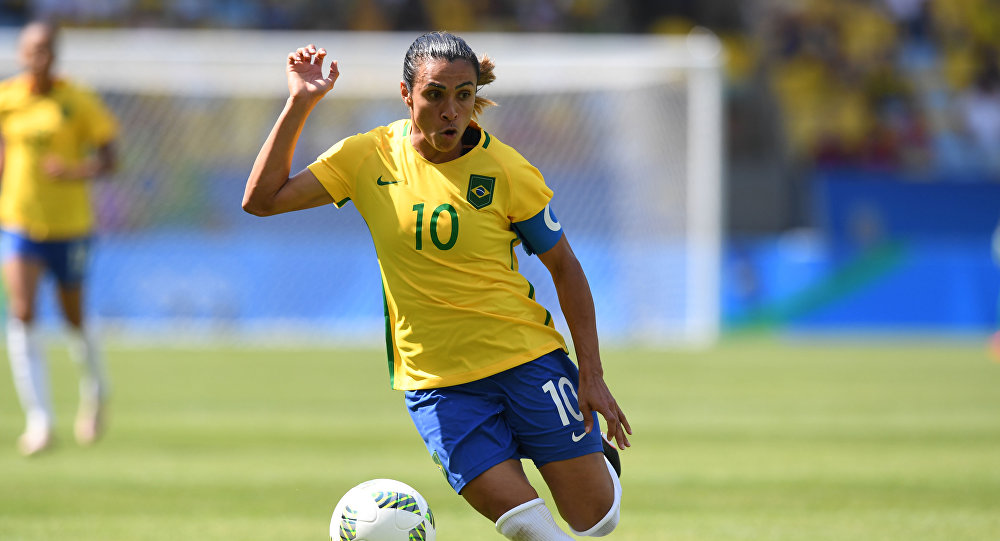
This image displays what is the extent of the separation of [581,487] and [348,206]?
1383cm

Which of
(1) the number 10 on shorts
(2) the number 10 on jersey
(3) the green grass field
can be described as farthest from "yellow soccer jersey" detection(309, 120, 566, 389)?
(3) the green grass field

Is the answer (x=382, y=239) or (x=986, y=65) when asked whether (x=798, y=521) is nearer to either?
(x=382, y=239)

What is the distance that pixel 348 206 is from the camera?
17797 millimetres

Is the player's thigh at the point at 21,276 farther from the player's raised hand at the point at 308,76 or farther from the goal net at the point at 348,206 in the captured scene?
the goal net at the point at 348,206

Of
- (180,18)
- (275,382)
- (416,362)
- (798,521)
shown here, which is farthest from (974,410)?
(180,18)

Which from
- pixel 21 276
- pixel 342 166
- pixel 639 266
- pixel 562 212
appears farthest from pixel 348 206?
pixel 342 166

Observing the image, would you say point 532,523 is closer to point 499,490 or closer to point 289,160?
point 499,490

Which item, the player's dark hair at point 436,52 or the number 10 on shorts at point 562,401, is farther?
the number 10 on shorts at point 562,401

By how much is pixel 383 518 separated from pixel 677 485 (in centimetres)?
314

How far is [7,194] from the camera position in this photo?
8242 mm

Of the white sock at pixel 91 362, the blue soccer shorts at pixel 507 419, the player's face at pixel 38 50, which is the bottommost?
the white sock at pixel 91 362

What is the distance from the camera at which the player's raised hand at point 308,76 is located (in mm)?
4082

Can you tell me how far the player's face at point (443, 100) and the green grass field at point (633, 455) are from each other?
2271mm

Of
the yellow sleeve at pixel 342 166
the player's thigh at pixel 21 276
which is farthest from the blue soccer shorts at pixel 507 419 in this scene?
the player's thigh at pixel 21 276
